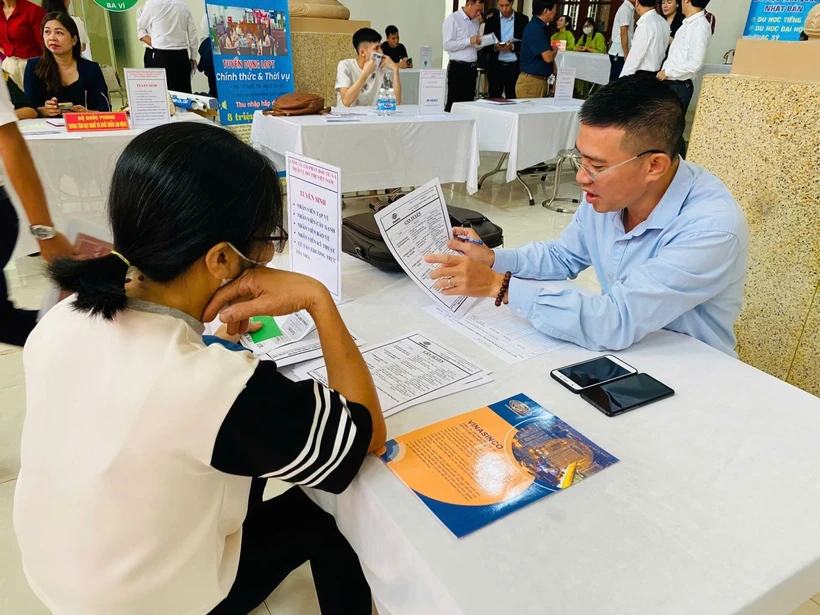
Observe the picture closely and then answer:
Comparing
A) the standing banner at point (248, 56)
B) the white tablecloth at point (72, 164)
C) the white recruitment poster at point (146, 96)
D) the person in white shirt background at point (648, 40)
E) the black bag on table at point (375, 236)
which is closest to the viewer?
the black bag on table at point (375, 236)

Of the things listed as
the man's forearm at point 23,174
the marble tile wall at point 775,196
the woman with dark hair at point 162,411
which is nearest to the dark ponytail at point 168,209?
the woman with dark hair at point 162,411

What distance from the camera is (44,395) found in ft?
2.23

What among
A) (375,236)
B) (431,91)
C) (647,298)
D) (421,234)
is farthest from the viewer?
(431,91)

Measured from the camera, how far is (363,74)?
161 inches

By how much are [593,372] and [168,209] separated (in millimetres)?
717

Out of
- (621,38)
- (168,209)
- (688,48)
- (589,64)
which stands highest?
(621,38)

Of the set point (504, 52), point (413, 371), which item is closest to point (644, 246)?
point (413, 371)

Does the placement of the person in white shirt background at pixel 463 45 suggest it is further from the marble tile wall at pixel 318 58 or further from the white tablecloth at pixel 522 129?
the white tablecloth at pixel 522 129

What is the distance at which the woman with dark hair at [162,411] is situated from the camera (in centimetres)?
63

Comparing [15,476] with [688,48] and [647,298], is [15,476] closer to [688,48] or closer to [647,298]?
[647,298]

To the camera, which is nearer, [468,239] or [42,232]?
[468,239]

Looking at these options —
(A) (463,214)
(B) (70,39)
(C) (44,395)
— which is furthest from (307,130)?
(C) (44,395)

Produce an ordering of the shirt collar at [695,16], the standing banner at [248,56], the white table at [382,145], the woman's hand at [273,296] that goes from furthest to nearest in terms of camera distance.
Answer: the shirt collar at [695,16] → the standing banner at [248,56] → the white table at [382,145] → the woman's hand at [273,296]

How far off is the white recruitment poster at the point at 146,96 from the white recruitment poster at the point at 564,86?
2876 millimetres
